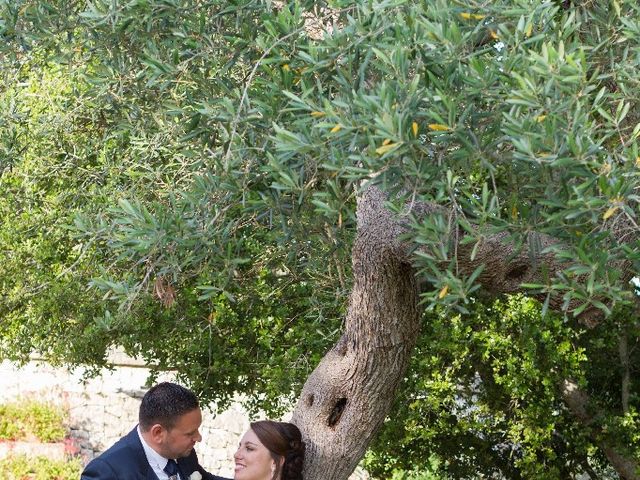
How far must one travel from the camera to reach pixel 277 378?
9.84 m

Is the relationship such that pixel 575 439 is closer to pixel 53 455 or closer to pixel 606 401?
pixel 606 401

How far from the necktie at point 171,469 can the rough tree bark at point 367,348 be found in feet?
2.36

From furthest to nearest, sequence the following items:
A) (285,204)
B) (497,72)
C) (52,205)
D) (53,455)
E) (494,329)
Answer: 1. (53,455)
2. (494,329)
3. (52,205)
4. (285,204)
5. (497,72)

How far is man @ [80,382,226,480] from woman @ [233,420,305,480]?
0.27 meters

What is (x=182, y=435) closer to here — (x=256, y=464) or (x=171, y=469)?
(x=171, y=469)

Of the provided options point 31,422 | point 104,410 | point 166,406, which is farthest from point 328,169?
point 104,410

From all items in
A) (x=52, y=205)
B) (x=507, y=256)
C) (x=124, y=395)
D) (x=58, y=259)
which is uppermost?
(x=507, y=256)

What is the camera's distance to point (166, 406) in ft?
18.7

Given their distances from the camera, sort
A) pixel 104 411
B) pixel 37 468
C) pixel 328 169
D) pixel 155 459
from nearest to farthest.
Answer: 1. pixel 328 169
2. pixel 155 459
3. pixel 37 468
4. pixel 104 411

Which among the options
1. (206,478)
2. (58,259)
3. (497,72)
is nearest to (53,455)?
(58,259)

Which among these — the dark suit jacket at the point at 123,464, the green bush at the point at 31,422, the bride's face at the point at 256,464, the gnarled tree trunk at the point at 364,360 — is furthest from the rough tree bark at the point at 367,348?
the green bush at the point at 31,422

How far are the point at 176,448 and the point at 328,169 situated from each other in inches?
80.0

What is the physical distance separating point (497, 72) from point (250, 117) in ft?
3.99

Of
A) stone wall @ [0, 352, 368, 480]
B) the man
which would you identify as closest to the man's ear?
the man
